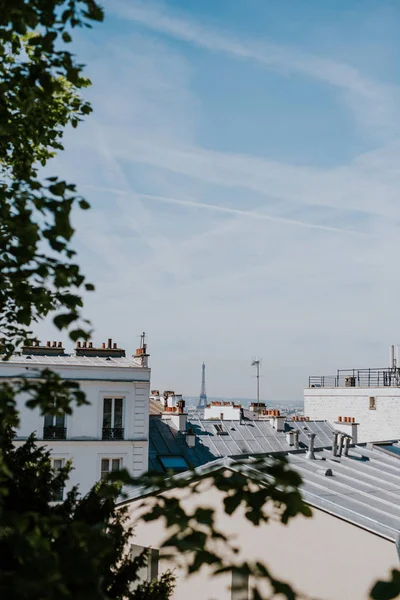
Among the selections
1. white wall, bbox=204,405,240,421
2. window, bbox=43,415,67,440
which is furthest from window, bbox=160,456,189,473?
white wall, bbox=204,405,240,421

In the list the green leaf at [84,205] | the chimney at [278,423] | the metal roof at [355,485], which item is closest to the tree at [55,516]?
the green leaf at [84,205]

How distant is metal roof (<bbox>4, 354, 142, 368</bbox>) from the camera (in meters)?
31.9

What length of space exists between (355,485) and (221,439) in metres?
23.5

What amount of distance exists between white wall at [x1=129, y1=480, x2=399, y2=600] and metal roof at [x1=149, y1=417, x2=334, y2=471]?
21609 mm

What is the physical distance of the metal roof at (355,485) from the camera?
12.0m

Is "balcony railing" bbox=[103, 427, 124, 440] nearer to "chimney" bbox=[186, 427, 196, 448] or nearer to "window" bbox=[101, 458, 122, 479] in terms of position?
"window" bbox=[101, 458, 122, 479]

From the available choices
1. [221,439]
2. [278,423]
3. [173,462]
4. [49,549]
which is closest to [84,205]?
[49,549]

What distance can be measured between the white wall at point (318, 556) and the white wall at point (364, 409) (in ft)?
96.8

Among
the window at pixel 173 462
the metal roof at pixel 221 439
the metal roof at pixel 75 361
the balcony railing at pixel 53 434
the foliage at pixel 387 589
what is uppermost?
the metal roof at pixel 75 361

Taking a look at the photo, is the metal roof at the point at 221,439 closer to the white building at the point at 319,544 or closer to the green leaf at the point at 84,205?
the white building at the point at 319,544

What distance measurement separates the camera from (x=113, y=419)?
32219 mm

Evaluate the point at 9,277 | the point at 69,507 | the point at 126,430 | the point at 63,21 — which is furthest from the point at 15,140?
the point at 126,430

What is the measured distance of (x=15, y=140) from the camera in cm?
674

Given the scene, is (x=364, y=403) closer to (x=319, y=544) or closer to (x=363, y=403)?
(x=363, y=403)
